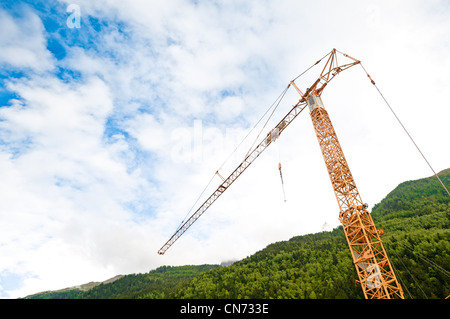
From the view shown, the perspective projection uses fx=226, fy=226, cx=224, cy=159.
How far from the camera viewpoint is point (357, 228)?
2009 centimetres

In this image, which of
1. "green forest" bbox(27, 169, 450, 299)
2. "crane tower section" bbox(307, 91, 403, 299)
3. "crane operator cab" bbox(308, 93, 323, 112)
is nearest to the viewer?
"crane tower section" bbox(307, 91, 403, 299)

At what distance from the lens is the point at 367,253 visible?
19.1m

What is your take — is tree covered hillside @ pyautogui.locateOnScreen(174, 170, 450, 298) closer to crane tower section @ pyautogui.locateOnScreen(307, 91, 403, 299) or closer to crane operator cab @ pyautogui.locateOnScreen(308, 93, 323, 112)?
crane tower section @ pyautogui.locateOnScreen(307, 91, 403, 299)

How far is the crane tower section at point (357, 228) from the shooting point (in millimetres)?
18578

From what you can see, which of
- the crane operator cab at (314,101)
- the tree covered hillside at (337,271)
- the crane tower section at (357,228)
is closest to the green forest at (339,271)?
the tree covered hillside at (337,271)

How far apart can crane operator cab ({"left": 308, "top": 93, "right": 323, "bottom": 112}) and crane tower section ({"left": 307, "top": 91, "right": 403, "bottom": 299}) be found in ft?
2.26

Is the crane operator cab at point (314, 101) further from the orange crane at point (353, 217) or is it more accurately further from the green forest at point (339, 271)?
the green forest at point (339, 271)

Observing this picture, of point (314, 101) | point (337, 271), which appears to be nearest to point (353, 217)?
point (314, 101)

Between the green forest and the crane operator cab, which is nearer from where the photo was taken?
the crane operator cab

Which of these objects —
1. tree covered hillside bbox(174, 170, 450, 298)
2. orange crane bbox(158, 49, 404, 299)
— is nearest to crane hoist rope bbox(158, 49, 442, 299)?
orange crane bbox(158, 49, 404, 299)

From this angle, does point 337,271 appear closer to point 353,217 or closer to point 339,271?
point 339,271

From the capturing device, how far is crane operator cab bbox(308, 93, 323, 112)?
2662 centimetres

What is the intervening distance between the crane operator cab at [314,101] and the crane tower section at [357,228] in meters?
0.69
